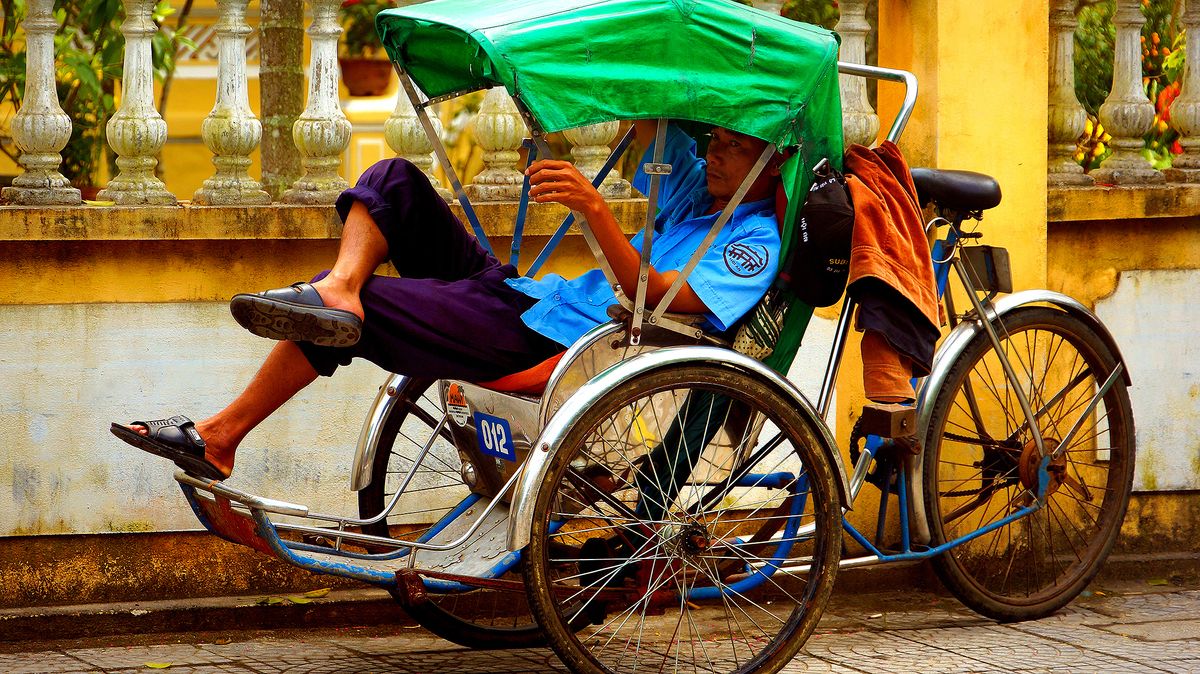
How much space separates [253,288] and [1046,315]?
2264mm

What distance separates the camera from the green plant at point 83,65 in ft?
19.4

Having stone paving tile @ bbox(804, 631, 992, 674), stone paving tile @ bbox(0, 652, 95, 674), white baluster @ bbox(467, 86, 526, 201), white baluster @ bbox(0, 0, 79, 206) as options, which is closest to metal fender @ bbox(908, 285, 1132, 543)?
stone paving tile @ bbox(804, 631, 992, 674)

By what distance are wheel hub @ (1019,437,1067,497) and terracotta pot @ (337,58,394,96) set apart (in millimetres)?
6569

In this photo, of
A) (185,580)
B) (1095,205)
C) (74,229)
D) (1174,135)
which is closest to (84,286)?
(74,229)

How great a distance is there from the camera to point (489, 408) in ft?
12.2

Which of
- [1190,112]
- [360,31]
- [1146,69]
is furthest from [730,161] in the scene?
[360,31]

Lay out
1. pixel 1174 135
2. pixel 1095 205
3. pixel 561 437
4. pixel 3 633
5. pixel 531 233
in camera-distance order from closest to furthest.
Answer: pixel 561 437, pixel 3 633, pixel 531 233, pixel 1095 205, pixel 1174 135

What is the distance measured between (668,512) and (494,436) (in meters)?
0.48

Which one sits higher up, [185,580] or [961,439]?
[961,439]

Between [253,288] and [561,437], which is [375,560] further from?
[253,288]

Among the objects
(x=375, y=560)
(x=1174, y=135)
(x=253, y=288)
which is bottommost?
(x=375, y=560)

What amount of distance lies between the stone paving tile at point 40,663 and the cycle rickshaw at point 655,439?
0.65m

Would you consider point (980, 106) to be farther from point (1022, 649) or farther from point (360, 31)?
point (360, 31)

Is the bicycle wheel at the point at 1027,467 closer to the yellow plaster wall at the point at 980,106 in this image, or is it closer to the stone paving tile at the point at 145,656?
the yellow plaster wall at the point at 980,106
